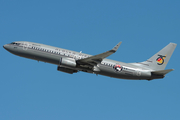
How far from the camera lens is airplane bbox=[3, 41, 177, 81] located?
174 ft

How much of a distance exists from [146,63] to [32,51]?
24.5 m

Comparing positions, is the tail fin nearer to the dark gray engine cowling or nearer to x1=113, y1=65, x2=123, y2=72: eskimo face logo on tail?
x1=113, y1=65, x2=123, y2=72: eskimo face logo on tail

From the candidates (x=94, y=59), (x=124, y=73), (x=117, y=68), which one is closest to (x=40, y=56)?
(x=94, y=59)

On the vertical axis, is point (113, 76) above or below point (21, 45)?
below

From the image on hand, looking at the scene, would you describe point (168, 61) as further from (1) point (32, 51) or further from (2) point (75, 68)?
(1) point (32, 51)

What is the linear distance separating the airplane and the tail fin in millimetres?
1948

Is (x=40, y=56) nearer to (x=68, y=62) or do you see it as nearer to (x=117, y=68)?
(x=68, y=62)

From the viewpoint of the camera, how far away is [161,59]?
59.7 metres

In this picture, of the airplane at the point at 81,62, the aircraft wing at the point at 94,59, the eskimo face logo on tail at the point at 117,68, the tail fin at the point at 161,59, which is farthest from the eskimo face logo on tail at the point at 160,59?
the aircraft wing at the point at 94,59

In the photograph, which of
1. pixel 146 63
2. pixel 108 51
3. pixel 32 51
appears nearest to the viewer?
pixel 108 51

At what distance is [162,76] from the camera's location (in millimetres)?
55281

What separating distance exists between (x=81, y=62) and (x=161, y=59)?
18593 mm

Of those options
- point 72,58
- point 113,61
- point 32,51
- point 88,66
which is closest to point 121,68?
point 113,61

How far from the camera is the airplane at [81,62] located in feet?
174
